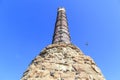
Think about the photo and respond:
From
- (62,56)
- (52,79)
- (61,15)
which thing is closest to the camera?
(52,79)

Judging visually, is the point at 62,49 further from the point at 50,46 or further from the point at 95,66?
the point at 95,66

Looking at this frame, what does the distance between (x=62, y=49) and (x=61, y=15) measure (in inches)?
165

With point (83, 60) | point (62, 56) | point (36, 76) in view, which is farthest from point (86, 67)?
point (36, 76)

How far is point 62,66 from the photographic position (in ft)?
25.4

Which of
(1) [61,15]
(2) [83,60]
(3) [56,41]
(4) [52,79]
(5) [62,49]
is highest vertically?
(1) [61,15]

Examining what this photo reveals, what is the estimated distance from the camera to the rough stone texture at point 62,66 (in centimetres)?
732

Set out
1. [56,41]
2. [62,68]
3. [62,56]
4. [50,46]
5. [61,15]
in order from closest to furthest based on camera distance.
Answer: [62,68], [62,56], [50,46], [56,41], [61,15]

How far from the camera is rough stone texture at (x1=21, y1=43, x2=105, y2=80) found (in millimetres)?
7316

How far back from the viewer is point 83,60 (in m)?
8.30

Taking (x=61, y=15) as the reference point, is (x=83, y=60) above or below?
below

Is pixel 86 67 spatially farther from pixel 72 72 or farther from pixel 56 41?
pixel 56 41

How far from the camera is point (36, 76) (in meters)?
7.33

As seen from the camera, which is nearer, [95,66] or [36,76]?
[36,76]

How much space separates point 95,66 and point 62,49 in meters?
1.44
